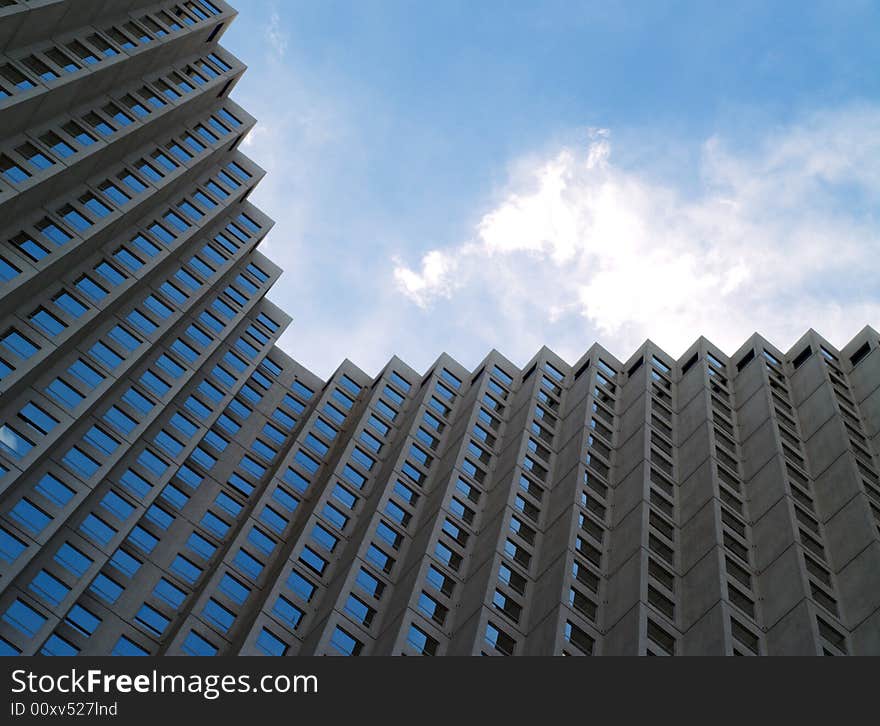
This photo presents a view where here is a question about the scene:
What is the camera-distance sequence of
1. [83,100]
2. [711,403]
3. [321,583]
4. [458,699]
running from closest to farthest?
[458,699] < [321,583] < [83,100] < [711,403]

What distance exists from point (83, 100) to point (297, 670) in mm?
41731

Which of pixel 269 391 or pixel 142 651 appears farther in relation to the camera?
pixel 269 391

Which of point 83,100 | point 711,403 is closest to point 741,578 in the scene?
point 711,403

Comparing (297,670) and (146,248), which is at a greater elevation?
(146,248)

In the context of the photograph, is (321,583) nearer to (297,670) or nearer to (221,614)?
(221,614)

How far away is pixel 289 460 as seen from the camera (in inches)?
2569

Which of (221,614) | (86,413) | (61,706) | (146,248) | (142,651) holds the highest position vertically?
(146,248)

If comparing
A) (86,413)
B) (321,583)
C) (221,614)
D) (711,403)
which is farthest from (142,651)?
(711,403)

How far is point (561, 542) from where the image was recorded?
55438 mm

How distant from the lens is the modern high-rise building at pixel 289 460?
4969 cm

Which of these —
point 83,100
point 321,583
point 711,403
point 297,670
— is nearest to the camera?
point 297,670

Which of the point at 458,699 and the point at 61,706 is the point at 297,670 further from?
the point at 61,706

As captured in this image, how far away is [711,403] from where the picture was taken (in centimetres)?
7106

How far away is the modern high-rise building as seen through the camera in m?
49.7
